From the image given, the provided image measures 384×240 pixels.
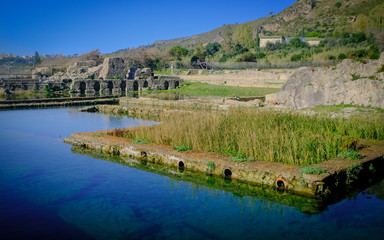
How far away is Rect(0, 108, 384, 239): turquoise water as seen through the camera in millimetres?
5891

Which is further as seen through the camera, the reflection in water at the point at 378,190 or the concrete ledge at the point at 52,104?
the concrete ledge at the point at 52,104

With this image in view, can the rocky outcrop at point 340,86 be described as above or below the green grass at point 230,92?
above

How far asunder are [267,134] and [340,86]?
10.2m

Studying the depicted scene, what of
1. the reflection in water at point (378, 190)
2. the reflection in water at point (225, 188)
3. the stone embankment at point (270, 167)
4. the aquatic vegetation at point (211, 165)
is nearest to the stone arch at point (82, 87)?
the stone embankment at point (270, 167)

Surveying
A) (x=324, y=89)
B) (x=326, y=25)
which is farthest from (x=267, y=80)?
(x=326, y=25)

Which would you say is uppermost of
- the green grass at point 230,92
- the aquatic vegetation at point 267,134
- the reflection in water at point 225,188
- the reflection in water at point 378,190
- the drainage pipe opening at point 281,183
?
the green grass at point 230,92

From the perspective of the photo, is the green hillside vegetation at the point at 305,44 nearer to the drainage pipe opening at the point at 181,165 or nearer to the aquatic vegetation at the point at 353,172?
the aquatic vegetation at the point at 353,172

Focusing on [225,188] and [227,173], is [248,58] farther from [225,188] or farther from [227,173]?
[225,188]

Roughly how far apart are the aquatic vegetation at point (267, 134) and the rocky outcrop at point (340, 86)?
4.49 meters

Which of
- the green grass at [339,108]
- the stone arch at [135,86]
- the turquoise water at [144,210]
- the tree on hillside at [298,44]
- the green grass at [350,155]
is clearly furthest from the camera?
the tree on hillside at [298,44]

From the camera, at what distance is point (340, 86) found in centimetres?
1794

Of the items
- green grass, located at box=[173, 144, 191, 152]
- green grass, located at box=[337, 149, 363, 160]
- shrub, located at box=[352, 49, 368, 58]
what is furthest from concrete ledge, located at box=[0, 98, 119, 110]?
shrub, located at box=[352, 49, 368, 58]

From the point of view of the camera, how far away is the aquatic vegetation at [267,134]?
29.9 feet

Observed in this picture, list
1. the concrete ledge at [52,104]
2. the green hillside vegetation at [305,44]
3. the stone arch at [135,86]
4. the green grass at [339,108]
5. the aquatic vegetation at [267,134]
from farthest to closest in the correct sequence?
the green hillside vegetation at [305,44] < the stone arch at [135,86] < the concrete ledge at [52,104] < the green grass at [339,108] < the aquatic vegetation at [267,134]
